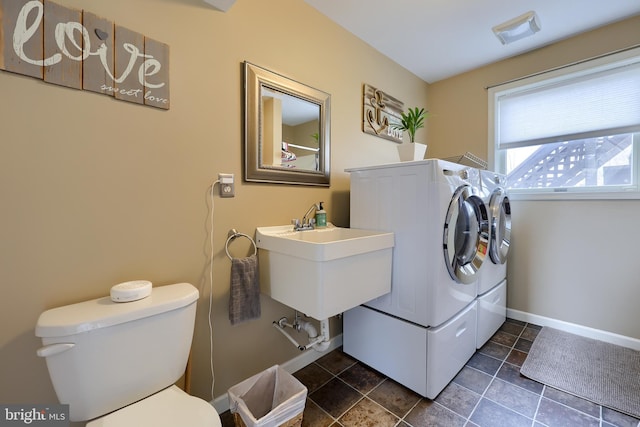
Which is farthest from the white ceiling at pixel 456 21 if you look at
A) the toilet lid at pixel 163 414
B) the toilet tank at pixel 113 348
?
the toilet lid at pixel 163 414

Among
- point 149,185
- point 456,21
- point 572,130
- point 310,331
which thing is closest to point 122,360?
point 149,185

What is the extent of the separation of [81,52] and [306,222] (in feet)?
4.40

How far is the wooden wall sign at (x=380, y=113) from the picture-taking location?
7.44 ft

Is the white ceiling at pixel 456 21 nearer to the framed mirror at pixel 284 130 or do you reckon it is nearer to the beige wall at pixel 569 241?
the beige wall at pixel 569 241

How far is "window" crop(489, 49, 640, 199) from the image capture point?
79.4 inches

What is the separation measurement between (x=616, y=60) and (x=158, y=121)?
3181mm

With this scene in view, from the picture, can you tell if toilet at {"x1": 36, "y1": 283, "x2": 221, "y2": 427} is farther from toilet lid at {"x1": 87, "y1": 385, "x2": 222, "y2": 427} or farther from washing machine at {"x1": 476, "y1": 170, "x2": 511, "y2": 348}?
washing machine at {"x1": 476, "y1": 170, "x2": 511, "y2": 348}

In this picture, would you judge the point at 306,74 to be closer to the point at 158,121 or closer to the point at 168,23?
the point at 168,23

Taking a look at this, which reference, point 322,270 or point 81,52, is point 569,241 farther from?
point 81,52

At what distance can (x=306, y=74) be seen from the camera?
1.82 meters

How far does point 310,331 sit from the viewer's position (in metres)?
1.56

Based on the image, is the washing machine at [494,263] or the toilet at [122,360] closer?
the toilet at [122,360]

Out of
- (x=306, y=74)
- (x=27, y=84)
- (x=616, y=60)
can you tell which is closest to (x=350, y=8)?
(x=306, y=74)

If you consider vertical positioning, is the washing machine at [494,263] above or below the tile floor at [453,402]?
above
